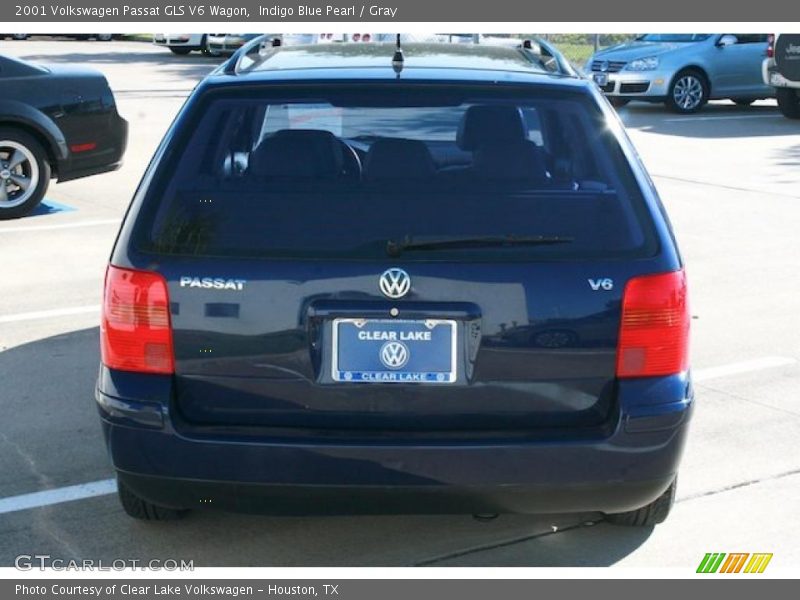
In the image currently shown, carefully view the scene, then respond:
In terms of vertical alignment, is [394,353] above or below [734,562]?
above

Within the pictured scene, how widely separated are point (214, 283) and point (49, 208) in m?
7.90

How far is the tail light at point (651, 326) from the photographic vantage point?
3783 mm

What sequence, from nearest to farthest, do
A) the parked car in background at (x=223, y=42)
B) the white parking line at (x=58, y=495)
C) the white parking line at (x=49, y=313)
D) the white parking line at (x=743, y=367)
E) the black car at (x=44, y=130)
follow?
1. the white parking line at (x=58, y=495)
2. the white parking line at (x=743, y=367)
3. the white parking line at (x=49, y=313)
4. the black car at (x=44, y=130)
5. the parked car in background at (x=223, y=42)

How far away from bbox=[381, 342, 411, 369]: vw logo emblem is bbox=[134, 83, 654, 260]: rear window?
0.26 m

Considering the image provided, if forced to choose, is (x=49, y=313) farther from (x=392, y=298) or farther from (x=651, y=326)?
(x=651, y=326)

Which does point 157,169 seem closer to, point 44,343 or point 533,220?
point 533,220

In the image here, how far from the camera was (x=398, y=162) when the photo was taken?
3.94 metres

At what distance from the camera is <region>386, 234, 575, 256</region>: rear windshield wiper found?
3.71m

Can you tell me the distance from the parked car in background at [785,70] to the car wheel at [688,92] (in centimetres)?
124

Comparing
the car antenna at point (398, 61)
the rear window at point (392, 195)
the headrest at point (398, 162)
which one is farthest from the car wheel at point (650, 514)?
the car antenna at point (398, 61)

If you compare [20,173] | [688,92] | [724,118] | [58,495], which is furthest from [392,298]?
[688,92]

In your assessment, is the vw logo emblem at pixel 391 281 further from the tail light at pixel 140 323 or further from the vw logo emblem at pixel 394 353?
the tail light at pixel 140 323

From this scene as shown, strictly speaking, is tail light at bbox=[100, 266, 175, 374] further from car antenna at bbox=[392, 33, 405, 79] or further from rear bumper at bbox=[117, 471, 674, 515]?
car antenna at bbox=[392, 33, 405, 79]

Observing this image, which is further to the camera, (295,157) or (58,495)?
(58,495)
